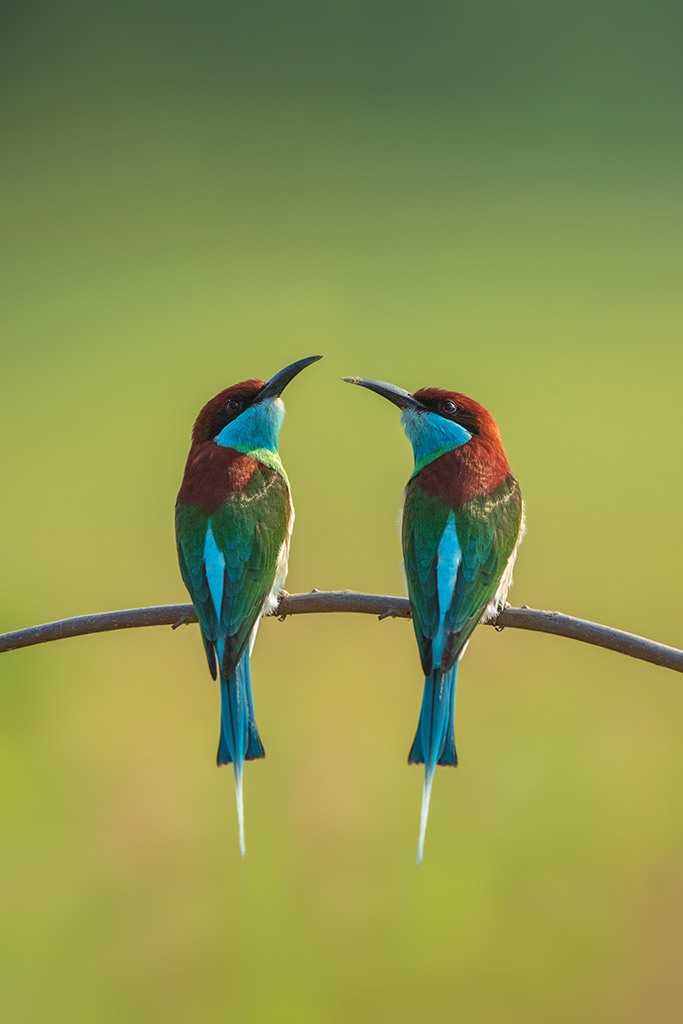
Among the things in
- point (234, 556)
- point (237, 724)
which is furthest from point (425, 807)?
point (234, 556)

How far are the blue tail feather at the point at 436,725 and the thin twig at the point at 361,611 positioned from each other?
113 millimetres

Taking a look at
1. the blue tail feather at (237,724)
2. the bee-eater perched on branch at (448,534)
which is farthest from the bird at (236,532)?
the bee-eater perched on branch at (448,534)

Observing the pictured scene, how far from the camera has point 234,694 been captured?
4.82ft

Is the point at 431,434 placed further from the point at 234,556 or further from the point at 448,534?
the point at 234,556

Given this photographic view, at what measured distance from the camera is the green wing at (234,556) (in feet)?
4.93

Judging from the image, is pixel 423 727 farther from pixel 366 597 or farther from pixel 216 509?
pixel 216 509

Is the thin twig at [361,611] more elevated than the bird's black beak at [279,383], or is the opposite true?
the bird's black beak at [279,383]

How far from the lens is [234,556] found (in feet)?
5.16

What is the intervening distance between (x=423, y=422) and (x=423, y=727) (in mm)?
527

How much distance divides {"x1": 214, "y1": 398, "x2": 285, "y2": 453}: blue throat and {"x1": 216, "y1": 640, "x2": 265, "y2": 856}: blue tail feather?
41 centimetres

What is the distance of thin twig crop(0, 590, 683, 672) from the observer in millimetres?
1198

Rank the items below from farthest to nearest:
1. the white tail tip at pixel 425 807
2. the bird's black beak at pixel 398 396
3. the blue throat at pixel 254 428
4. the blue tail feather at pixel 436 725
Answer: the blue throat at pixel 254 428
the bird's black beak at pixel 398 396
the blue tail feather at pixel 436 725
the white tail tip at pixel 425 807

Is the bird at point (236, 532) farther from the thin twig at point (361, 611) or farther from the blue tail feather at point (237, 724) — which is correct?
the thin twig at point (361, 611)

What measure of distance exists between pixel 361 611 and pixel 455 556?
0.24 meters
